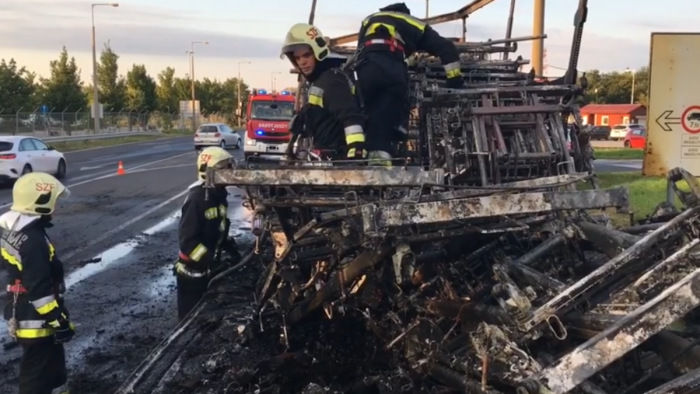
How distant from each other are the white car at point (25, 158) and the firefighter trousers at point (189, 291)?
14185mm

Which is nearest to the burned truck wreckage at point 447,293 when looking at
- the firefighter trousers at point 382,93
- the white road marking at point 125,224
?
the firefighter trousers at point 382,93

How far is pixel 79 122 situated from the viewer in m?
50.3

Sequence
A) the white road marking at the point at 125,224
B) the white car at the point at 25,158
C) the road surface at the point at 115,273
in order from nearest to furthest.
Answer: the road surface at the point at 115,273
the white road marking at the point at 125,224
the white car at the point at 25,158

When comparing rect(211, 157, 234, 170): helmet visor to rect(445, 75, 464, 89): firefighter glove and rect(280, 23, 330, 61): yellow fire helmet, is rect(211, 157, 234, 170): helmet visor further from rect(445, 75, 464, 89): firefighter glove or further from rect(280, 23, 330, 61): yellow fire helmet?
rect(445, 75, 464, 89): firefighter glove

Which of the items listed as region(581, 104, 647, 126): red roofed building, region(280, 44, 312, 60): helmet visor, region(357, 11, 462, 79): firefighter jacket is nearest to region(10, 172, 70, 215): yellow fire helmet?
region(280, 44, 312, 60): helmet visor

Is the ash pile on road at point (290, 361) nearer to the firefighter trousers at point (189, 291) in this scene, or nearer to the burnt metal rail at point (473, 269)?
the burnt metal rail at point (473, 269)

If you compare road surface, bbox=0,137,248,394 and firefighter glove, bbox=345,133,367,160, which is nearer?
firefighter glove, bbox=345,133,367,160

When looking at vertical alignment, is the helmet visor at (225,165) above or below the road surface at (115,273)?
above

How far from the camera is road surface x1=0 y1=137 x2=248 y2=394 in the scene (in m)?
5.47

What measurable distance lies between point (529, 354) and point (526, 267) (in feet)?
2.01

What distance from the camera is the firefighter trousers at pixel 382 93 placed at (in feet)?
19.3

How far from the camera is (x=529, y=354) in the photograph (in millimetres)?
3068

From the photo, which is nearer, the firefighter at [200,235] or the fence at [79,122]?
the firefighter at [200,235]

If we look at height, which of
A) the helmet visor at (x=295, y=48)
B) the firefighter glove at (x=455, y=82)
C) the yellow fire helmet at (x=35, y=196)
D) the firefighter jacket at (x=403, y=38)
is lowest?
the yellow fire helmet at (x=35, y=196)
